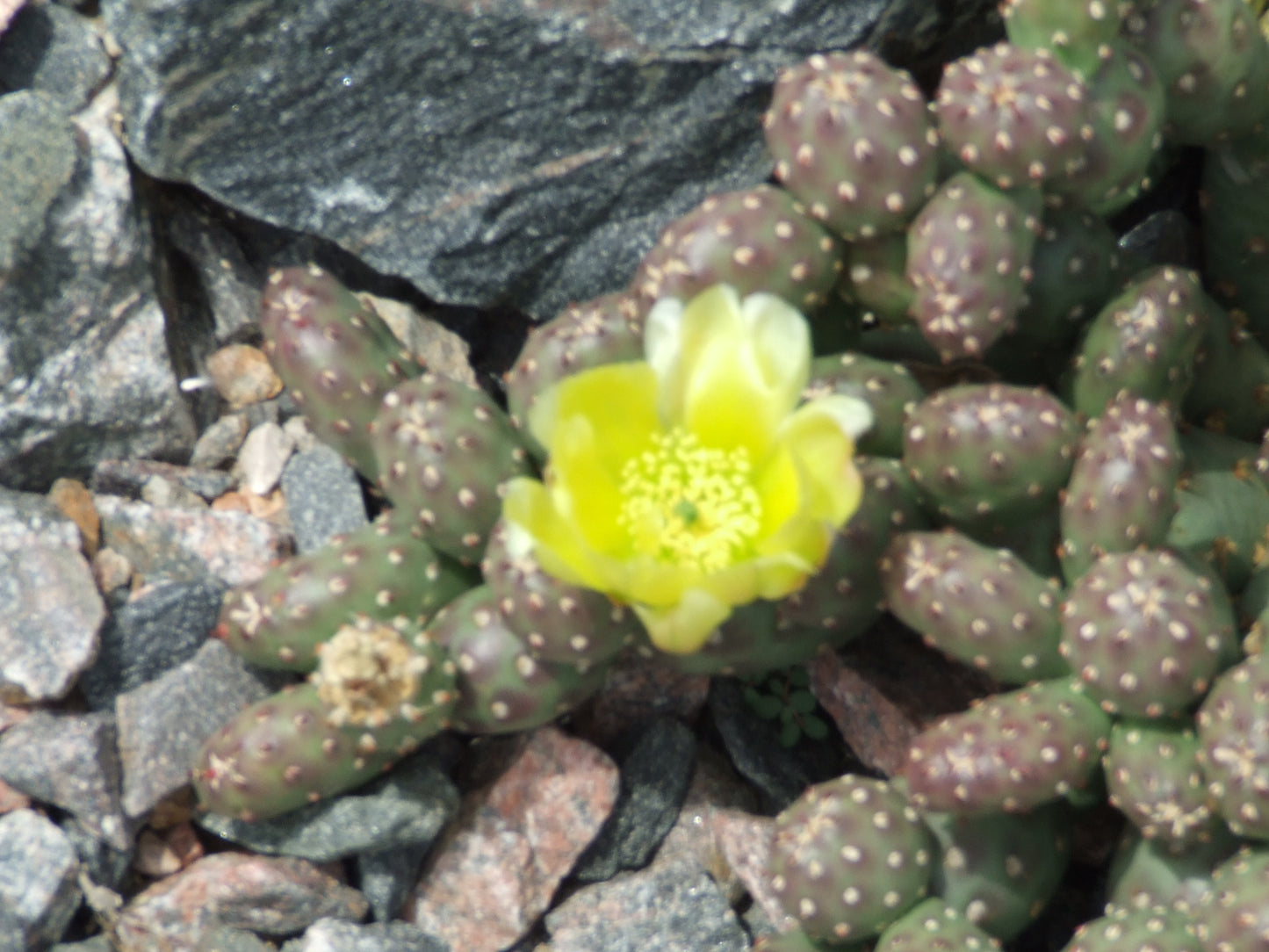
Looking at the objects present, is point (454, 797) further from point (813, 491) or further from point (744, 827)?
point (813, 491)

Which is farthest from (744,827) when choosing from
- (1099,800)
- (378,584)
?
(378,584)

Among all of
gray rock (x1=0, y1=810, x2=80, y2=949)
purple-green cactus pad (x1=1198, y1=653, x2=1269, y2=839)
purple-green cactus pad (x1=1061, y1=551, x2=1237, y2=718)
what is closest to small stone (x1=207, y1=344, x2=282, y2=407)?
gray rock (x1=0, y1=810, x2=80, y2=949)

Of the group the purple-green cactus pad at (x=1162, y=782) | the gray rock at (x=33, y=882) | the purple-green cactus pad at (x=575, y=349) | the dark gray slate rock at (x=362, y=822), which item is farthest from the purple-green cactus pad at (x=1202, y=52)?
the gray rock at (x=33, y=882)

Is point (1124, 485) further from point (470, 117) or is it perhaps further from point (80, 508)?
point (80, 508)

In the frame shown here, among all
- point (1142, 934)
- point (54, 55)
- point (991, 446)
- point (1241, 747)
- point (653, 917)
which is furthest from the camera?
point (54, 55)

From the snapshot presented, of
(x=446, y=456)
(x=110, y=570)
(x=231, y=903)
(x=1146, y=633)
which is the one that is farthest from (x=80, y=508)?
(x=1146, y=633)

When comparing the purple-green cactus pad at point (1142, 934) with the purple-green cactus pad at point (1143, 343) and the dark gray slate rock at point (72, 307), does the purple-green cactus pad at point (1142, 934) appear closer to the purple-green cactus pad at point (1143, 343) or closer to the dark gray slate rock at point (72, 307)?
the purple-green cactus pad at point (1143, 343)
